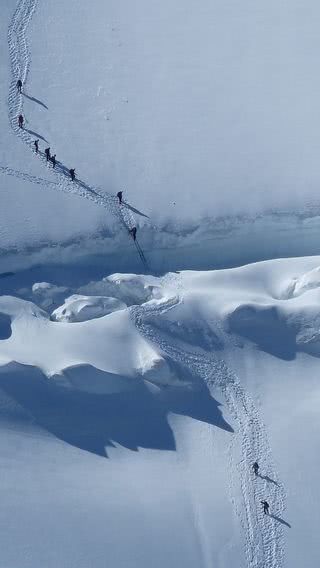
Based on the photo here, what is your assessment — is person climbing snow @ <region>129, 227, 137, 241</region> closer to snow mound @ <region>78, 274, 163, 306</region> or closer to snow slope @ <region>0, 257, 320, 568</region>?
snow mound @ <region>78, 274, 163, 306</region>

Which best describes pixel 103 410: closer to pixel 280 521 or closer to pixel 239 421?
pixel 239 421

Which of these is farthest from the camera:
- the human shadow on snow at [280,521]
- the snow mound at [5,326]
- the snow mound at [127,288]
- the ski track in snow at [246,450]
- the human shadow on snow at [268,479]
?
the snow mound at [127,288]

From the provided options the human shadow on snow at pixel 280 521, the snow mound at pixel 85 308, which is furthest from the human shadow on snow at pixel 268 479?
the snow mound at pixel 85 308

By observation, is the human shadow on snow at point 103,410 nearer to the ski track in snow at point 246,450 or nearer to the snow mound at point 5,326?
the ski track in snow at point 246,450

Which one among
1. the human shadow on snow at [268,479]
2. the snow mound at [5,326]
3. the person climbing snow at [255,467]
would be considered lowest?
the human shadow on snow at [268,479]

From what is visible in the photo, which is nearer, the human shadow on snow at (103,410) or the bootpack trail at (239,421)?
the bootpack trail at (239,421)

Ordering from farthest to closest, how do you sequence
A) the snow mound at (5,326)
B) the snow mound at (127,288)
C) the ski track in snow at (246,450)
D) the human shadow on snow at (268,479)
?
1. the snow mound at (127,288)
2. the snow mound at (5,326)
3. the human shadow on snow at (268,479)
4. the ski track in snow at (246,450)

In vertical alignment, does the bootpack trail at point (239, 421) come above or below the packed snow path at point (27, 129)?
below
